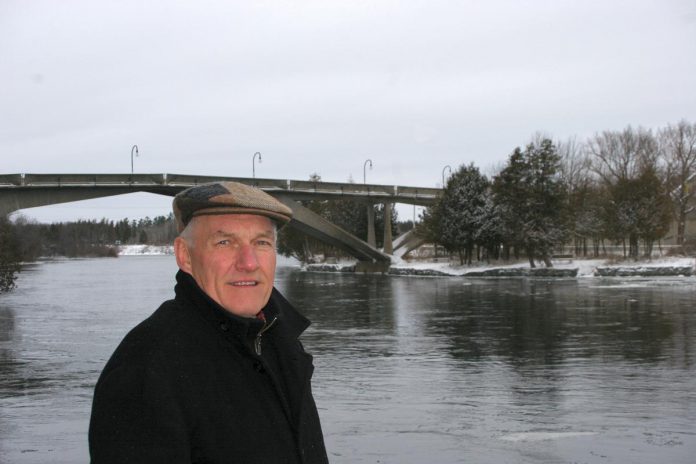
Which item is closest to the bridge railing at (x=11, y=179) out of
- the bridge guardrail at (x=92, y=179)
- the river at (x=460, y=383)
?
the bridge guardrail at (x=92, y=179)

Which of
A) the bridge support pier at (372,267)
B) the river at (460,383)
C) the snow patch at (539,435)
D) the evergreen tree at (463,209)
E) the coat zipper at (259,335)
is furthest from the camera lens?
the bridge support pier at (372,267)

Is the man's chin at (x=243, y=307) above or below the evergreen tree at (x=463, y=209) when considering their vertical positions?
below

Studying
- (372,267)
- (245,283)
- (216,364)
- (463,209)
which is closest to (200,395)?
(216,364)

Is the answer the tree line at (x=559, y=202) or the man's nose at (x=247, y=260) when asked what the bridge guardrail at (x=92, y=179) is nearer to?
the tree line at (x=559, y=202)

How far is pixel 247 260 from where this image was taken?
2.26 meters

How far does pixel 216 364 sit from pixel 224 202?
454 mm

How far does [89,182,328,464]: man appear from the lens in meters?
1.88

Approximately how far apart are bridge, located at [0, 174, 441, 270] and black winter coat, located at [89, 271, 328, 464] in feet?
163

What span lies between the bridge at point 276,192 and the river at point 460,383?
2710 centimetres

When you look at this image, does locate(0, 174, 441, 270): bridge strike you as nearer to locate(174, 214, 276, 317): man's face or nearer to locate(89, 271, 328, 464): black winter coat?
locate(174, 214, 276, 317): man's face

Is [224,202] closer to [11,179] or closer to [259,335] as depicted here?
[259,335]

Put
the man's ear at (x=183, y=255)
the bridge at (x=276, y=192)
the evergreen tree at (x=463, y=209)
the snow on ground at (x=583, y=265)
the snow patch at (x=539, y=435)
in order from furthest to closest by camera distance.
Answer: the evergreen tree at (x=463, y=209), the bridge at (x=276, y=192), the snow on ground at (x=583, y=265), the snow patch at (x=539, y=435), the man's ear at (x=183, y=255)

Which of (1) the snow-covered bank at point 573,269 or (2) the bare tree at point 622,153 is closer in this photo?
(1) the snow-covered bank at point 573,269

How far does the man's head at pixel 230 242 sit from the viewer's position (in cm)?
224
